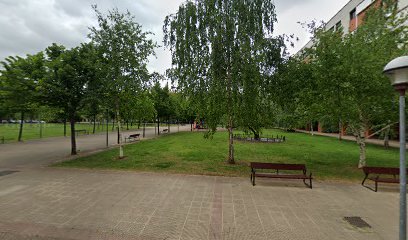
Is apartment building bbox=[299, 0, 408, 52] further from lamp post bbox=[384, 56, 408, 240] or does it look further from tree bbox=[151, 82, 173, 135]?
lamp post bbox=[384, 56, 408, 240]

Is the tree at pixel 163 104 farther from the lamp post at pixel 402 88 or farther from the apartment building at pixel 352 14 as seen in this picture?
the lamp post at pixel 402 88

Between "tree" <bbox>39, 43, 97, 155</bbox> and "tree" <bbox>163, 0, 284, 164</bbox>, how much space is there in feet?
17.3

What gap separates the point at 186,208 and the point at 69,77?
993 cm

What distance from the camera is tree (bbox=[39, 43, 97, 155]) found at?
10.8m

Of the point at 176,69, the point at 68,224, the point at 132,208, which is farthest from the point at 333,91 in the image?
the point at 68,224

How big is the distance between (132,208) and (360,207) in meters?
5.96

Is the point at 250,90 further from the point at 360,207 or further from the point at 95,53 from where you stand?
the point at 95,53

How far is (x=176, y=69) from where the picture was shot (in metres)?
9.89

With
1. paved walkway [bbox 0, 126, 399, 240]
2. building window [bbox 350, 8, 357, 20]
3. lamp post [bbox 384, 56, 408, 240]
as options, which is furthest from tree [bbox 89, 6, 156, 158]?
building window [bbox 350, 8, 357, 20]

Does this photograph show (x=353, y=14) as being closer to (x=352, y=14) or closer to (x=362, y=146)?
(x=352, y=14)

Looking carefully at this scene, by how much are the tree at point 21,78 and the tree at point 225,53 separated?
724cm

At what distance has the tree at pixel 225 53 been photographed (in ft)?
29.6

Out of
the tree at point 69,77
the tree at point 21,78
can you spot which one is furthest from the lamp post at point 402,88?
the tree at point 21,78

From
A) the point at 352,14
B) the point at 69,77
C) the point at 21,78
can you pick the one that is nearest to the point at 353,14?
the point at 352,14
